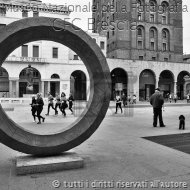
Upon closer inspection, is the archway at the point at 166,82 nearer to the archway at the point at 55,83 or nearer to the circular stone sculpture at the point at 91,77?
the archway at the point at 55,83

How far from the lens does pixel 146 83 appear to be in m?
43.7

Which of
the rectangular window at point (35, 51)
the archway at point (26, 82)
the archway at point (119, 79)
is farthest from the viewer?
the archway at point (119, 79)

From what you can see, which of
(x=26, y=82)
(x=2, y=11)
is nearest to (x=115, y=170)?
(x=26, y=82)

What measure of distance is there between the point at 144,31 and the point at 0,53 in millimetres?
47016

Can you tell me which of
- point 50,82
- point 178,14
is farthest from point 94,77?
point 178,14

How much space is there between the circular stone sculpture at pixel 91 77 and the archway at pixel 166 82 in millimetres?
41348

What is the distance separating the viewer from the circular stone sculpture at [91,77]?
5.24 meters

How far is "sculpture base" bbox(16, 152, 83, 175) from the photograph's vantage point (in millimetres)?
4945

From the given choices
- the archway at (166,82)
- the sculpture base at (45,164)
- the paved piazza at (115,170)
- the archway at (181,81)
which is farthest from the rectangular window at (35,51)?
the sculpture base at (45,164)

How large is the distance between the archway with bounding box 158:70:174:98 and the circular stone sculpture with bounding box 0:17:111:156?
A: 41.3m

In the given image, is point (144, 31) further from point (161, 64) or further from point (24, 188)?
point (24, 188)

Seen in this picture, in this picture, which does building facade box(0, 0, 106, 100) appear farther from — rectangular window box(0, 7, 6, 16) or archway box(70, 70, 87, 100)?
archway box(70, 70, 87, 100)

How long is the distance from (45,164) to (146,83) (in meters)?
40.3

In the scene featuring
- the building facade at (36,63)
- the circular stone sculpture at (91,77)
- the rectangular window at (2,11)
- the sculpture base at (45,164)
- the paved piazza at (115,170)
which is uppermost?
the rectangular window at (2,11)
